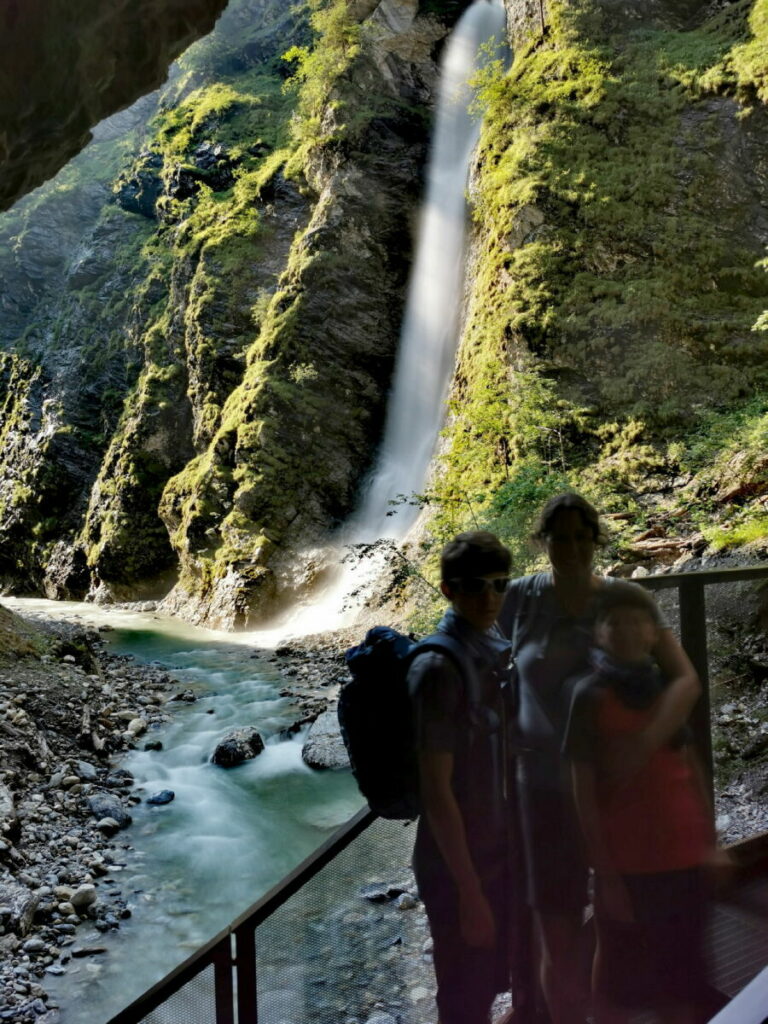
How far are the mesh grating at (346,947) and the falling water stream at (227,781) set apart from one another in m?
2.68

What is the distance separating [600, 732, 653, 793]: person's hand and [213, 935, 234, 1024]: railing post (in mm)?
1248

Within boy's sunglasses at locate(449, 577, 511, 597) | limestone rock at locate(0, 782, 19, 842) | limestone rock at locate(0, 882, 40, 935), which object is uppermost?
boy's sunglasses at locate(449, 577, 511, 597)

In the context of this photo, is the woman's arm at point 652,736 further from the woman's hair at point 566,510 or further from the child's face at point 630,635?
the woman's hair at point 566,510

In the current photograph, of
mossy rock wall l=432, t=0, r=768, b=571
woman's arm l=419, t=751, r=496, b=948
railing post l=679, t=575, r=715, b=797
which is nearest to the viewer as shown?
woman's arm l=419, t=751, r=496, b=948

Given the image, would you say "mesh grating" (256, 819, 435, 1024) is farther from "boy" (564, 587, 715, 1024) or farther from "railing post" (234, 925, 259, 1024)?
"boy" (564, 587, 715, 1024)

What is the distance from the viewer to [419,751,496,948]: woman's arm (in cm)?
159

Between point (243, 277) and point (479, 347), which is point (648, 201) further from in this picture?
point (243, 277)

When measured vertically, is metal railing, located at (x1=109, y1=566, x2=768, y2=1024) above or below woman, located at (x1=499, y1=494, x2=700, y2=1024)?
below

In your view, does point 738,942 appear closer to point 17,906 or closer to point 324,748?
point 17,906

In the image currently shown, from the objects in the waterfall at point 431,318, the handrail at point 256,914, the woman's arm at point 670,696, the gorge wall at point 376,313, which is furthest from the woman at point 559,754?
the waterfall at point 431,318

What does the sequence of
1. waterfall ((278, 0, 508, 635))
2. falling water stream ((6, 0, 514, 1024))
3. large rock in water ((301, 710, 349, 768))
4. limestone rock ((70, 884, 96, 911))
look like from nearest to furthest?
falling water stream ((6, 0, 514, 1024))
limestone rock ((70, 884, 96, 911))
large rock in water ((301, 710, 349, 768))
waterfall ((278, 0, 508, 635))

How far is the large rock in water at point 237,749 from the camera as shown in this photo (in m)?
7.77

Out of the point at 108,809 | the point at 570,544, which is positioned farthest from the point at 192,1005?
the point at 108,809

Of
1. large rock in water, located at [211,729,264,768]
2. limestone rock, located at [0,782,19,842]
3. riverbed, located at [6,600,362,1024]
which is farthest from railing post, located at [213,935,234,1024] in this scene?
large rock in water, located at [211,729,264,768]
